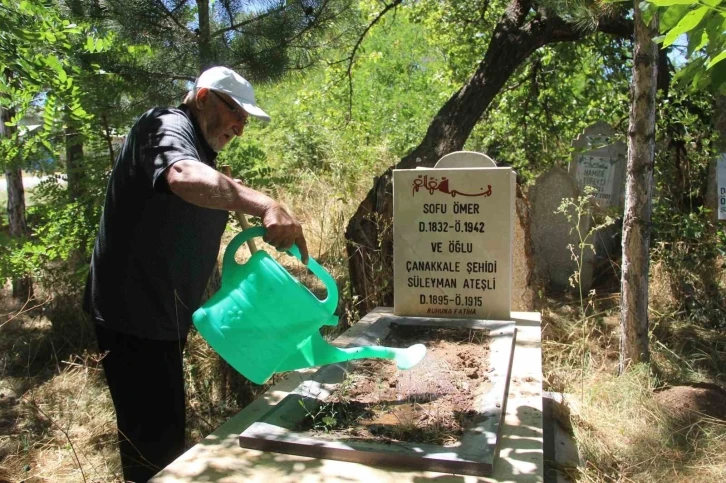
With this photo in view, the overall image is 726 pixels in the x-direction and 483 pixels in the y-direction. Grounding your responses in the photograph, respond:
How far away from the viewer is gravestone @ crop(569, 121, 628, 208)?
24.1ft

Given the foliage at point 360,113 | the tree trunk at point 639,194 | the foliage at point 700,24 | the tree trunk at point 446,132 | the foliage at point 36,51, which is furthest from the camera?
the foliage at point 360,113

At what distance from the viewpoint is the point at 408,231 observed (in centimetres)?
443

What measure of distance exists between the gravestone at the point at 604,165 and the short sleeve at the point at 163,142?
5.62 m

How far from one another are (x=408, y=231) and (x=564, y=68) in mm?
4980

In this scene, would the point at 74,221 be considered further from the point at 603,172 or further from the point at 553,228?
the point at 603,172

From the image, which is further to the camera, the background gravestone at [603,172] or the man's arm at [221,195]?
the background gravestone at [603,172]

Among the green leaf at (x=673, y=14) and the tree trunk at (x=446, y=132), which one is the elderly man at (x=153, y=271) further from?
the tree trunk at (x=446, y=132)

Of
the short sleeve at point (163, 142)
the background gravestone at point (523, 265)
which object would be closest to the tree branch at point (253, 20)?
the background gravestone at point (523, 265)

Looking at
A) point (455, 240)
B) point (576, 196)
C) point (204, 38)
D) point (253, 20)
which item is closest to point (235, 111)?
point (455, 240)

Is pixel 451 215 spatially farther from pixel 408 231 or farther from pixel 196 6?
pixel 196 6

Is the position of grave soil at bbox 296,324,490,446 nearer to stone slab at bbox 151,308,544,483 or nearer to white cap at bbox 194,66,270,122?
stone slab at bbox 151,308,544,483

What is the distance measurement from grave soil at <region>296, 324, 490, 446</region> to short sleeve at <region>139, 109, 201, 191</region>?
1046mm

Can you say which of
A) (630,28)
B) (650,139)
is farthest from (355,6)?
(630,28)

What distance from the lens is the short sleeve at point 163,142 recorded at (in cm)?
212
